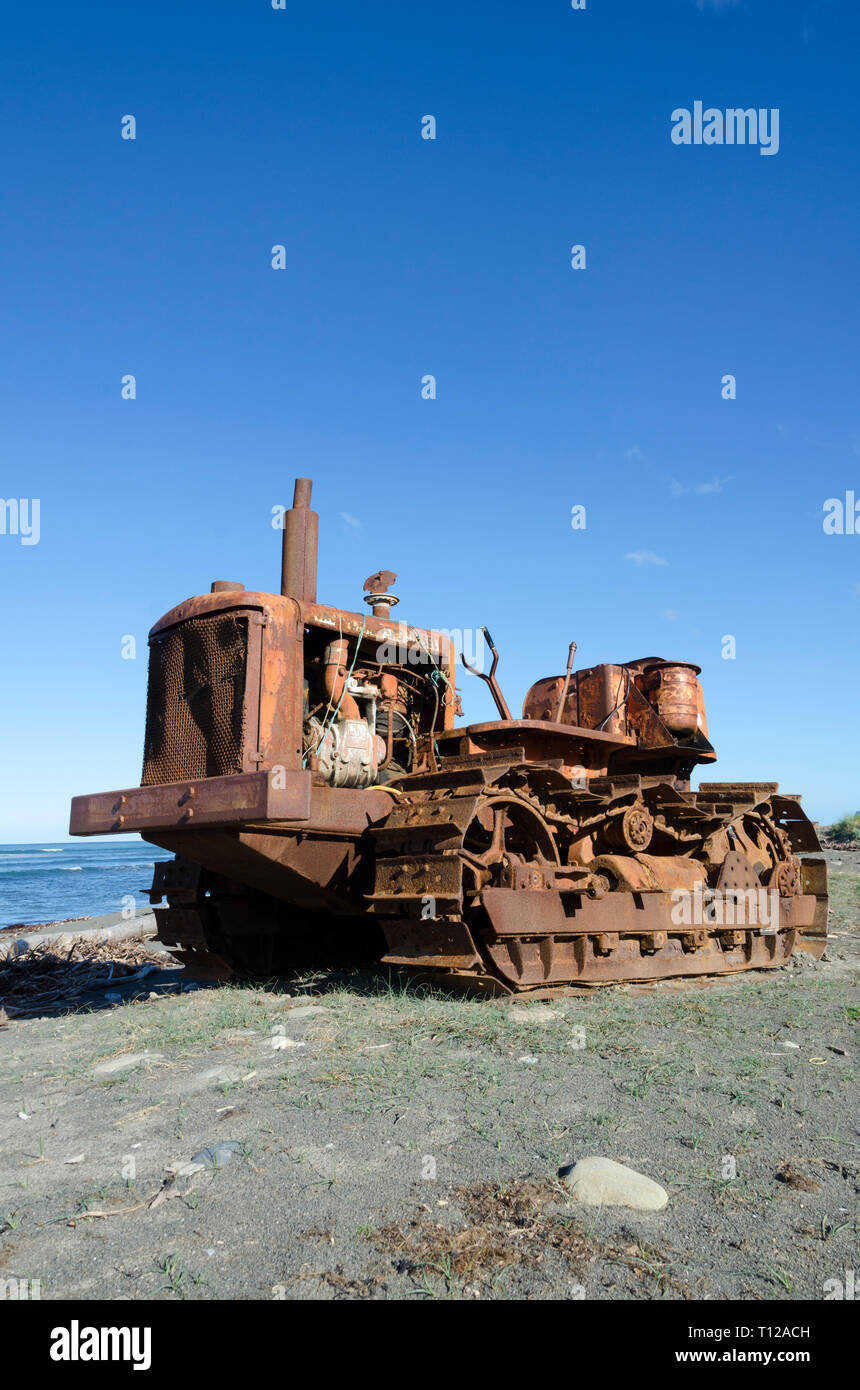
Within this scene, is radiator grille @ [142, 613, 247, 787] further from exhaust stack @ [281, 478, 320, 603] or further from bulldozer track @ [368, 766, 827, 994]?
bulldozer track @ [368, 766, 827, 994]

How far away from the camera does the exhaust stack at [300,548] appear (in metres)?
6.72

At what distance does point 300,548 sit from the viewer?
6770 millimetres

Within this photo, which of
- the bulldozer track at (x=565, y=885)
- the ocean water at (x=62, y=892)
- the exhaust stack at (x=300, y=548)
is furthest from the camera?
the ocean water at (x=62, y=892)

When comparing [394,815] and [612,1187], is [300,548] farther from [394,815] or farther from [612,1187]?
[612,1187]

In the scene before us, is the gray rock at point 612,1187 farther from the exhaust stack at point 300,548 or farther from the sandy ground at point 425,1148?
the exhaust stack at point 300,548

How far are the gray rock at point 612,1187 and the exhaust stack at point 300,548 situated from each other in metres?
4.42

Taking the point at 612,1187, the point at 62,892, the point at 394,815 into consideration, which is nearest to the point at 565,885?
the point at 394,815

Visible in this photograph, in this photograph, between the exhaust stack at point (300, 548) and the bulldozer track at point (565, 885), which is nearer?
the bulldozer track at point (565, 885)

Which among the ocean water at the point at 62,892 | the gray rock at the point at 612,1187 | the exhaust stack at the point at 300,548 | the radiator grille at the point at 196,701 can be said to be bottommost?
the ocean water at the point at 62,892

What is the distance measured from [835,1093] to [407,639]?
175 inches

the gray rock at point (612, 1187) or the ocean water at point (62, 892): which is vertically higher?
the gray rock at point (612, 1187)

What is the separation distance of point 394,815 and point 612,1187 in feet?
11.4

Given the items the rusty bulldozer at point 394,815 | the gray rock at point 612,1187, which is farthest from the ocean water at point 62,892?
the gray rock at point 612,1187
